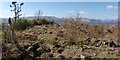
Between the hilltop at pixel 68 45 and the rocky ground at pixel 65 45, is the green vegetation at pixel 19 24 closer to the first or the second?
the hilltop at pixel 68 45

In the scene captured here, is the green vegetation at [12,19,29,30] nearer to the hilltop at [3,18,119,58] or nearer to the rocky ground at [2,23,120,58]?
the hilltop at [3,18,119,58]

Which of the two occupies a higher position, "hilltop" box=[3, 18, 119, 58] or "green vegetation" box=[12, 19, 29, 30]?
"green vegetation" box=[12, 19, 29, 30]

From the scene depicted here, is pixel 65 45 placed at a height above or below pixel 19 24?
below

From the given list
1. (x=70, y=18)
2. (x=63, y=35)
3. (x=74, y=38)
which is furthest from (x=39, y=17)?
(x=74, y=38)

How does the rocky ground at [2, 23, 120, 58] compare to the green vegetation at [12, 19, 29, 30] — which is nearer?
the rocky ground at [2, 23, 120, 58]

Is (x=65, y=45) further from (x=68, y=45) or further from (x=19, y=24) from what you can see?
(x=19, y=24)

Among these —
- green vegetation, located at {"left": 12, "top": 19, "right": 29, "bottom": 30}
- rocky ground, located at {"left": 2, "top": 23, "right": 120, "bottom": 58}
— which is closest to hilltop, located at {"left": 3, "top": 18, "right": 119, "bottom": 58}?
rocky ground, located at {"left": 2, "top": 23, "right": 120, "bottom": 58}

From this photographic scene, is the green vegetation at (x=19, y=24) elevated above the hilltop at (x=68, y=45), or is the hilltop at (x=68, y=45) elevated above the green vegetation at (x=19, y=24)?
the green vegetation at (x=19, y=24)

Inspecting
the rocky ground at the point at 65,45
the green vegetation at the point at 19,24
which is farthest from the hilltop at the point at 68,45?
the green vegetation at the point at 19,24

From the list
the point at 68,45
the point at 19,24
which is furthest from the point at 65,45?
the point at 19,24

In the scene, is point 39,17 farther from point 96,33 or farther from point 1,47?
point 1,47

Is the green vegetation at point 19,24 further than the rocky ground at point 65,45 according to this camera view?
Yes

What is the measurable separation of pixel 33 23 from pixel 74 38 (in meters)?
4.00

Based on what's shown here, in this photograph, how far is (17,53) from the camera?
6.55 metres
